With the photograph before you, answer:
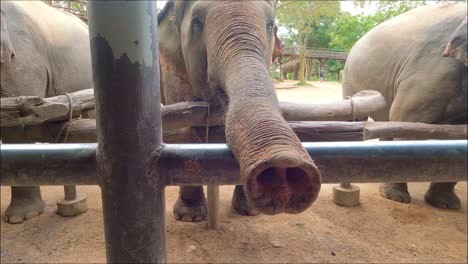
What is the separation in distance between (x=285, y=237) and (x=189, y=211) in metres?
0.66

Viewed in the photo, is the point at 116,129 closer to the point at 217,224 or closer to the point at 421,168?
the point at 421,168

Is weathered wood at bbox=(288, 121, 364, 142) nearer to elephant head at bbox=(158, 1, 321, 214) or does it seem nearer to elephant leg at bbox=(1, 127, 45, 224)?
elephant head at bbox=(158, 1, 321, 214)

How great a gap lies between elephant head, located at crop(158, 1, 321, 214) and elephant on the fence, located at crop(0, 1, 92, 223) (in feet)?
2.86

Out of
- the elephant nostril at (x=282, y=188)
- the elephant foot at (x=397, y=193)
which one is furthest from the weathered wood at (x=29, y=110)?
the elephant foot at (x=397, y=193)

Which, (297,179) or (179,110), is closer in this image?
(297,179)

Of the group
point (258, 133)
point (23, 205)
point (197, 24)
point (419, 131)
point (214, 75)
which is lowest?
point (23, 205)

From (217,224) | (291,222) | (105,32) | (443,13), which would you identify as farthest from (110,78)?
(443,13)

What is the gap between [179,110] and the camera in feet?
5.35

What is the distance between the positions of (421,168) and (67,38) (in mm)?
3082

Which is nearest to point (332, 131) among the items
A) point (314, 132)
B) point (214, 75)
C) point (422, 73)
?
point (314, 132)

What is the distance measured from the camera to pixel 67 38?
3051 mm

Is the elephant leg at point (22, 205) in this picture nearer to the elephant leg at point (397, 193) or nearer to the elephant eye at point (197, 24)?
the elephant eye at point (197, 24)

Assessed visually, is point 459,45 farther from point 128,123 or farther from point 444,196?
point 128,123

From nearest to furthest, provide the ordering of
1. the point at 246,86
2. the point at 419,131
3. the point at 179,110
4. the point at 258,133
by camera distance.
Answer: the point at 258,133
the point at 246,86
the point at 179,110
the point at 419,131
